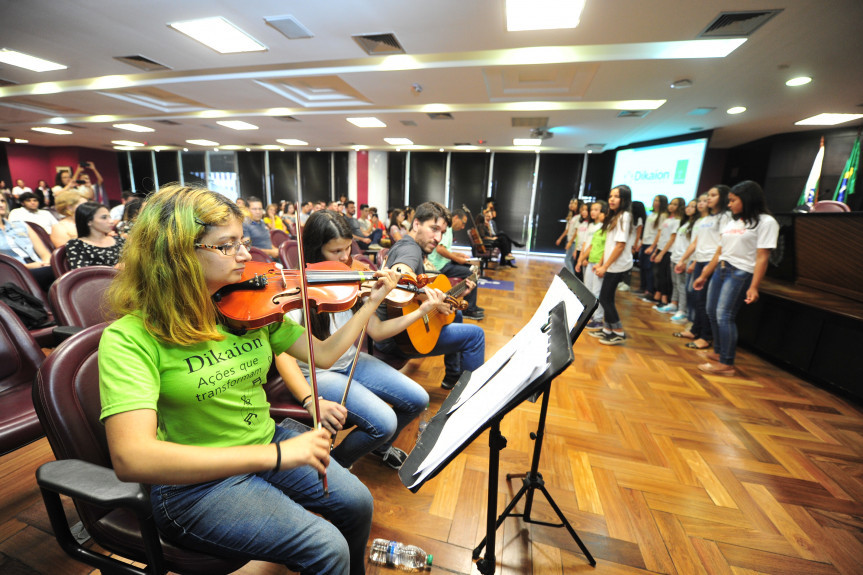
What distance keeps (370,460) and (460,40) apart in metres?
3.97

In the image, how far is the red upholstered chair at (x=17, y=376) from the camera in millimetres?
1214

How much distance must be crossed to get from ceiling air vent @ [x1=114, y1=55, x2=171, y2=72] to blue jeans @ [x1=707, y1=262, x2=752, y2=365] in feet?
22.5

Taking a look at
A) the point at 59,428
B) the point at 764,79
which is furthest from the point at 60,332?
the point at 764,79

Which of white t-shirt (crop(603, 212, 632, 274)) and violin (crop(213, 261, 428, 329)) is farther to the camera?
white t-shirt (crop(603, 212, 632, 274))

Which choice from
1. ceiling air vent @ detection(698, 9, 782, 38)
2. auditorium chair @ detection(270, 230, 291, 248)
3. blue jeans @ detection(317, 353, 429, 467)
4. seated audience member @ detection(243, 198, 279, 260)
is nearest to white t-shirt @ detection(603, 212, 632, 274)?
ceiling air vent @ detection(698, 9, 782, 38)

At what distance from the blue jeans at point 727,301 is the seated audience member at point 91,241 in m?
4.65

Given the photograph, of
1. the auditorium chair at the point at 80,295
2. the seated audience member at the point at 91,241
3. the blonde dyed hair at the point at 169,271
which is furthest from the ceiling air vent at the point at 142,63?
the blonde dyed hair at the point at 169,271

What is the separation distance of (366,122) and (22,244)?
5.61m

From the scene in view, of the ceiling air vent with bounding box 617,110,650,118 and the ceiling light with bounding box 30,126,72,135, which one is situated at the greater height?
the ceiling air vent with bounding box 617,110,650,118

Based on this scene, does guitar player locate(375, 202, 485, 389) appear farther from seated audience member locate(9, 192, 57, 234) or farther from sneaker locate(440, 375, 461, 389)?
seated audience member locate(9, 192, 57, 234)

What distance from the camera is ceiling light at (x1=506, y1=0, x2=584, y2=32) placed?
9.86 ft

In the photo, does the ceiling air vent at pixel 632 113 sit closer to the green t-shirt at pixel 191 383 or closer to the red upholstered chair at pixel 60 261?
the green t-shirt at pixel 191 383

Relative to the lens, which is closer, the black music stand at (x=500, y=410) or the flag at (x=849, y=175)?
the black music stand at (x=500, y=410)

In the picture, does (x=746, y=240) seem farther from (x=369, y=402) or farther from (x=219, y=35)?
(x=219, y=35)
